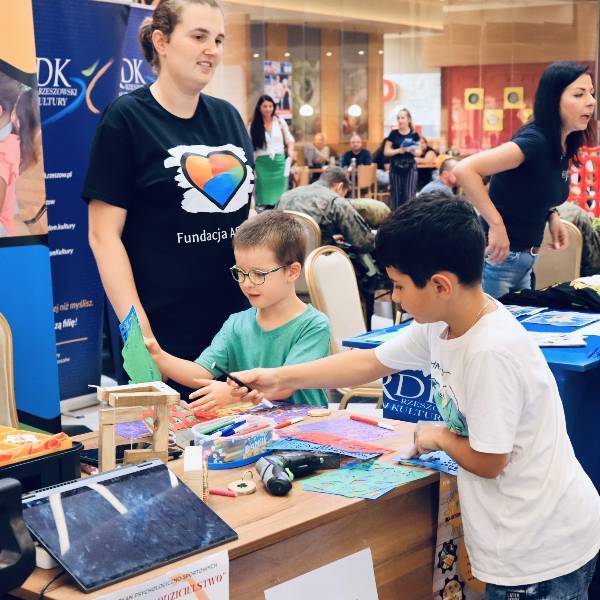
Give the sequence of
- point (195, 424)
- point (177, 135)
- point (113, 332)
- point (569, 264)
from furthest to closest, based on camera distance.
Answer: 1. point (569, 264)
2. point (113, 332)
3. point (177, 135)
4. point (195, 424)

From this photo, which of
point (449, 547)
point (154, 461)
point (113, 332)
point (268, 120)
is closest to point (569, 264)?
point (113, 332)

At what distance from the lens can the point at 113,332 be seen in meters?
4.68

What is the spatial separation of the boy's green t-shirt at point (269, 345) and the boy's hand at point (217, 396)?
34 centimetres

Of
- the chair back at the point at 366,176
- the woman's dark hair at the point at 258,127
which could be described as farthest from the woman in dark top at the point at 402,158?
the woman's dark hair at the point at 258,127

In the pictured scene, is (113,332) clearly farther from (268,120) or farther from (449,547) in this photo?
(268,120)

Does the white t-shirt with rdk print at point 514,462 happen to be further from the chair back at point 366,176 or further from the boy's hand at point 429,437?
the chair back at point 366,176

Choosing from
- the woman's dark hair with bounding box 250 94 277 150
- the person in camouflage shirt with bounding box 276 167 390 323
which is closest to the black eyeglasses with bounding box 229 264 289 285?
the person in camouflage shirt with bounding box 276 167 390 323

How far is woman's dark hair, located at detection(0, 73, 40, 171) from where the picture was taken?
345cm

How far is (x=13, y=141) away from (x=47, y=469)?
2.12 meters

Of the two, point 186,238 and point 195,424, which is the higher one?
point 186,238

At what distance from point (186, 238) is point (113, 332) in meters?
2.19

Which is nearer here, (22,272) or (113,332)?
(22,272)

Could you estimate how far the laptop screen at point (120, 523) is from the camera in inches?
57.9

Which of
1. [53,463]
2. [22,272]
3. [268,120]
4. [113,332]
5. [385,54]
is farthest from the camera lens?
[385,54]
